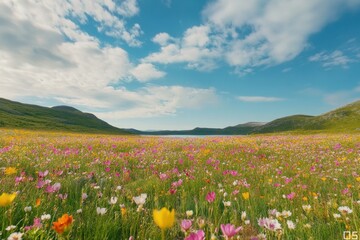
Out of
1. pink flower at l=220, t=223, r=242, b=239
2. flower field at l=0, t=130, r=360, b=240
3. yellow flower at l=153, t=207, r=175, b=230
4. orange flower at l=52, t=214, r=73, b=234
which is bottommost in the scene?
flower field at l=0, t=130, r=360, b=240

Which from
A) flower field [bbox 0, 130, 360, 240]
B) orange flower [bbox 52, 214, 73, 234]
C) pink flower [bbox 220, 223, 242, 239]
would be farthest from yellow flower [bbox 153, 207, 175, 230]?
orange flower [bbox 52, 214, 73, 234]

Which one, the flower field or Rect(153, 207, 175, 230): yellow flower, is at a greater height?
Rect(153, 207, 175, 230): yellow flower

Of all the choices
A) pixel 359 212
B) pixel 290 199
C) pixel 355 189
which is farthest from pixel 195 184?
pixel 355 189

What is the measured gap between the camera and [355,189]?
15.3ft

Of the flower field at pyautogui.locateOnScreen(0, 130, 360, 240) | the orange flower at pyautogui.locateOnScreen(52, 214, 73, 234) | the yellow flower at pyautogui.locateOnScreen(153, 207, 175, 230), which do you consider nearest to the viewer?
the yellow flower at pyautogui.locateOnScreen(153, 207, 175, 230)

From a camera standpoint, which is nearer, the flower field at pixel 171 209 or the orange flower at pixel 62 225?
the orange flower at pixel 62 225

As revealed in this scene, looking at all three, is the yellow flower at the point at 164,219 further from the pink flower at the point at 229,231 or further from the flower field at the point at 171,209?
the pink flower at the point at 229,231

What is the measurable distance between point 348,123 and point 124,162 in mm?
180972

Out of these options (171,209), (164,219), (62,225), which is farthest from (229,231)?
(171,209)

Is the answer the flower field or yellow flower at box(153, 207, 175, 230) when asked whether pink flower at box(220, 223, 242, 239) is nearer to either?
the flower field

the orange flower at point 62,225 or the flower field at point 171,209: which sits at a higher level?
the orange flower at point 62,225

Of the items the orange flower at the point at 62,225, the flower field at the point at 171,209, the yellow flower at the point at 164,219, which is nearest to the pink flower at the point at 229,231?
the flower field at the point at 171,209

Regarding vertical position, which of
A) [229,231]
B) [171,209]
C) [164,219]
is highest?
[164,219]

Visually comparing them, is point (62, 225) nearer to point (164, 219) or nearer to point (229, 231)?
point (164, 219)
